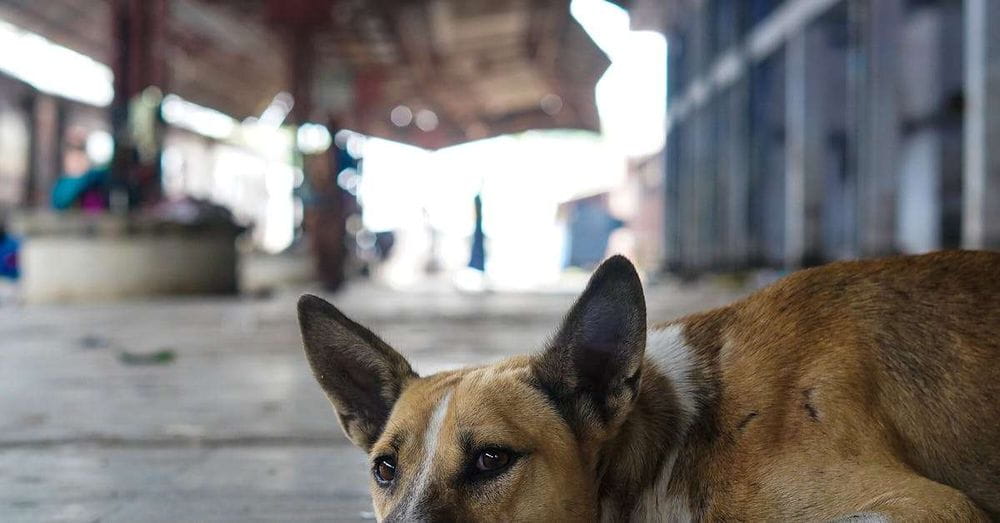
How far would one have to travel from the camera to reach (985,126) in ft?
16.2

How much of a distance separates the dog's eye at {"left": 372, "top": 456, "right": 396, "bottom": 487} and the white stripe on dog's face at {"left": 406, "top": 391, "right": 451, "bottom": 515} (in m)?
0.10

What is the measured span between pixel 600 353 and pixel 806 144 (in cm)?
775

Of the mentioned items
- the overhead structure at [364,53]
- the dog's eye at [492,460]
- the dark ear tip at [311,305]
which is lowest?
the dog's eye at [492,460]

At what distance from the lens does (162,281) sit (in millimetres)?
11672

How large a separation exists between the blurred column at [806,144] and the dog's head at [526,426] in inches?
299

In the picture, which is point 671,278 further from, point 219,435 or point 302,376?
point 219,435

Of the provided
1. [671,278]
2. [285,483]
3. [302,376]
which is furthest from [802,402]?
[671,278]

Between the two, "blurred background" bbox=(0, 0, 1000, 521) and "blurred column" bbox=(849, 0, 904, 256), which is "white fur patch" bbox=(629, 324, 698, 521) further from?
"blurred column" bbox=(849, 0, 904, 256)

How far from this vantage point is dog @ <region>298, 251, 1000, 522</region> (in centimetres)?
165

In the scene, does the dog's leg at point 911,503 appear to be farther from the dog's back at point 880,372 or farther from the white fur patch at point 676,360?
the white fur patch at point 676,360

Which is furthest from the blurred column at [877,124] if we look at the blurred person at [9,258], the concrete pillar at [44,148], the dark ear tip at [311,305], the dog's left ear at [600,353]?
the concrete pillar at [44,148]

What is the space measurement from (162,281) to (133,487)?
9.99m

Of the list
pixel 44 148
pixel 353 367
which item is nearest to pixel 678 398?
pixel 353 367

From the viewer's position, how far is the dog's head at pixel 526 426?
1671mm
